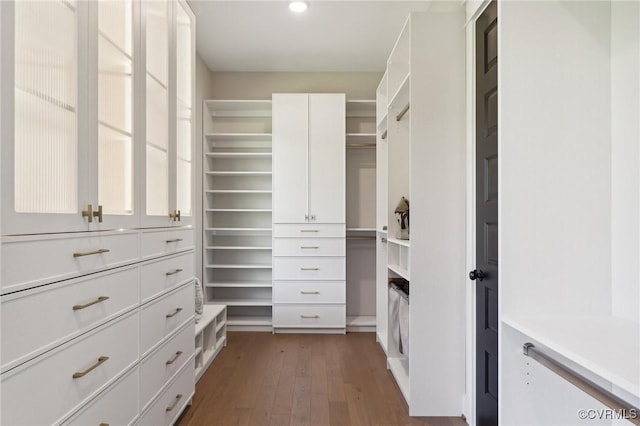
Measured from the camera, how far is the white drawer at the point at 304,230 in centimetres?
382

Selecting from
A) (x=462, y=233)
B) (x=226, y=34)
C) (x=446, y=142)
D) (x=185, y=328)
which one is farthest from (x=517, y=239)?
(x=226, y=34)

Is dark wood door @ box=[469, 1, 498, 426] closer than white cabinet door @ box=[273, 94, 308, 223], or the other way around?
dark wood door @ box=[469, 1, 498, 426]

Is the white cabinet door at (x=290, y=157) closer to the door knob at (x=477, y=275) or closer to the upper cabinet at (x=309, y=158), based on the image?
the upper cabinet at (x=309, y=158)

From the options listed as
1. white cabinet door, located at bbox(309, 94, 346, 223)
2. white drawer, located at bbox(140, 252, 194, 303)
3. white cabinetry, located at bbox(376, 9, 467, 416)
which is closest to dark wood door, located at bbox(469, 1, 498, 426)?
white cabinetry, located at bbox(376, 9, 467, 416)

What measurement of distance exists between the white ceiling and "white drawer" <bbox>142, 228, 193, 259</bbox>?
6.00 feet

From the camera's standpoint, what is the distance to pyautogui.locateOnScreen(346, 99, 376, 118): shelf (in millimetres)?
3943

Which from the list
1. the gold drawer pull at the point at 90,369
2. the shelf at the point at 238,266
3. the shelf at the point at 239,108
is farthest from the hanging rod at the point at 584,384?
the shelf at the point at 239,108

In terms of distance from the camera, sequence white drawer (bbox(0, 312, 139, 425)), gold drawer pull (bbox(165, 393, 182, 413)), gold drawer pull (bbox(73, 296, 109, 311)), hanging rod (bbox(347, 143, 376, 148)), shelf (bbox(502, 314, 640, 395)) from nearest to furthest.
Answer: shelf (bbox(502, 314, 640, 395)), white drawer (bbox(0, 312, 139, 425)), gold drawer pull (bbox(73, 296, 109, 311)), gold drawer pull (bbox(165, 393, 182, 413)), hanging rod (bbox(347, 143, 376, 148))

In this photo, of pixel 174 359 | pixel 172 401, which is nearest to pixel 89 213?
pixel 174 359

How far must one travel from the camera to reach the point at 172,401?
6.71 feet

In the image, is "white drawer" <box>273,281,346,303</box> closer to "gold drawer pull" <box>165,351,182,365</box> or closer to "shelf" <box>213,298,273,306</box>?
"shelf" <box>213,298,273,306</box>

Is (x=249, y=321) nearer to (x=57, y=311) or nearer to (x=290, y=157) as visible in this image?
(x=290, y=157)

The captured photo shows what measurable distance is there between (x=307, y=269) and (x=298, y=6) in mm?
2304

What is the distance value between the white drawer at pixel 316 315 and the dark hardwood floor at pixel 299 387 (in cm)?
18
